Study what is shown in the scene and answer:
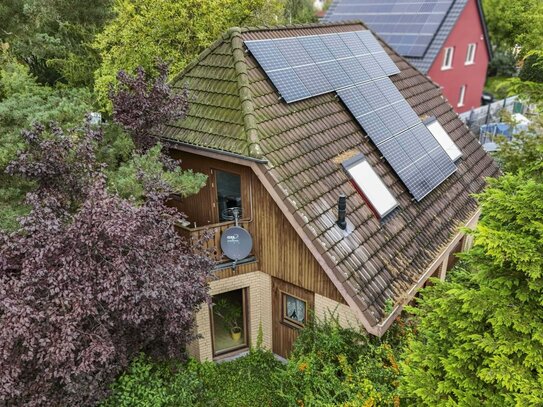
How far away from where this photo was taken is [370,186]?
10906 millimetres

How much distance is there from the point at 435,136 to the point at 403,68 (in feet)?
10.8

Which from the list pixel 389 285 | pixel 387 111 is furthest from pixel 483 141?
pixel 389 285

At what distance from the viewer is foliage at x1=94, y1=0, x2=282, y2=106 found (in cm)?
1552

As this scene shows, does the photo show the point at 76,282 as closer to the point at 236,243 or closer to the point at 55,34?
the point at 236,243

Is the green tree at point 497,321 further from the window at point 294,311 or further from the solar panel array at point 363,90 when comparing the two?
the solar panel array at point 363,90

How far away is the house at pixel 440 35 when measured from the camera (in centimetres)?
2659

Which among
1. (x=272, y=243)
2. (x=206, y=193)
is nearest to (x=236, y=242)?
(x=272, y=243)

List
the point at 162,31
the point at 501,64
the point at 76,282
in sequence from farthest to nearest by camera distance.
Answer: the point at 501,64, the point at 162,31, the point at 76,282

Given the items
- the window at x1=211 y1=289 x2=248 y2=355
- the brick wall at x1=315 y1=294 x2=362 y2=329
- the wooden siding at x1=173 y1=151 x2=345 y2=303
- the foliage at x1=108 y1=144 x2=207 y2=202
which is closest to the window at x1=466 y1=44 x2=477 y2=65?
the window at x1=211 y1=289 x2=248 y2=355

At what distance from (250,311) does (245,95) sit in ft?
18.2

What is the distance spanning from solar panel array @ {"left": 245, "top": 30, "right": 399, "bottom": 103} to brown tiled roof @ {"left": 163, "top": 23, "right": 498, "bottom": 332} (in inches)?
11.1

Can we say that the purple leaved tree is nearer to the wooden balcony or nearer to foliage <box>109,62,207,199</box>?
foliage <box>109,62,207,199</box>

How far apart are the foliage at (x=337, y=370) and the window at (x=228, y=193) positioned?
336 centimetres

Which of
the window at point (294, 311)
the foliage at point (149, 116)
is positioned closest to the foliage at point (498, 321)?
the window at point (294, 311)
